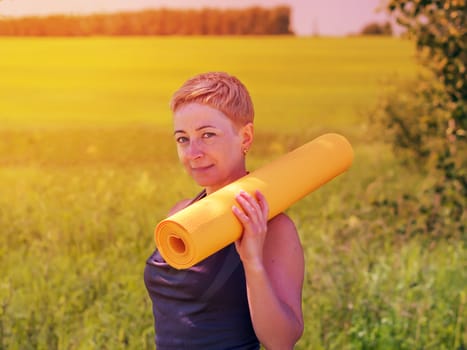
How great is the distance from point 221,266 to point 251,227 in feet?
0.77

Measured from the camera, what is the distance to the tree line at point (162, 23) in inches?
→ 360

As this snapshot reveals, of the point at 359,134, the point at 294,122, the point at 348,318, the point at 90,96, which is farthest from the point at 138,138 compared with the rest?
the point at 348,318

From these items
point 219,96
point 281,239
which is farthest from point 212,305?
point 219,96

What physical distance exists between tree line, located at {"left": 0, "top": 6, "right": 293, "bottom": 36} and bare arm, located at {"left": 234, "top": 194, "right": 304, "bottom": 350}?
6933mm

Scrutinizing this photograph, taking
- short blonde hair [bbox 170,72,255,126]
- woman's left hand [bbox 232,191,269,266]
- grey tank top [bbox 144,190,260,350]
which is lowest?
grey tank top [bbox 144,190,260,350]

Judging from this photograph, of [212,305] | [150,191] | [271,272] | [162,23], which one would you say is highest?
[271,272]

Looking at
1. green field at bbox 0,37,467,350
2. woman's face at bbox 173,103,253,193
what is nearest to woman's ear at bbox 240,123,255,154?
woman's face at bbox 173,103,253,193

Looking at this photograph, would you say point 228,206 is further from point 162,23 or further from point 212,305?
point 162,23

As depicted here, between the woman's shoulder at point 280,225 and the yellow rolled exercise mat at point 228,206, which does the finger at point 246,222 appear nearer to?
the yellow rolled exercise mat at point 228,206

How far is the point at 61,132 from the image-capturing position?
923 cm

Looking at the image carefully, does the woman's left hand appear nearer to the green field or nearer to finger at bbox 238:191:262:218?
finger at bbox 238:191:262:218

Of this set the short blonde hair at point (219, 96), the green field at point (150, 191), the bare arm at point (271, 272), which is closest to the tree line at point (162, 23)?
the green field at point (150, 191)

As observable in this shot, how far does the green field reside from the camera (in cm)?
486

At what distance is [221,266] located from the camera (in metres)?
2.57
